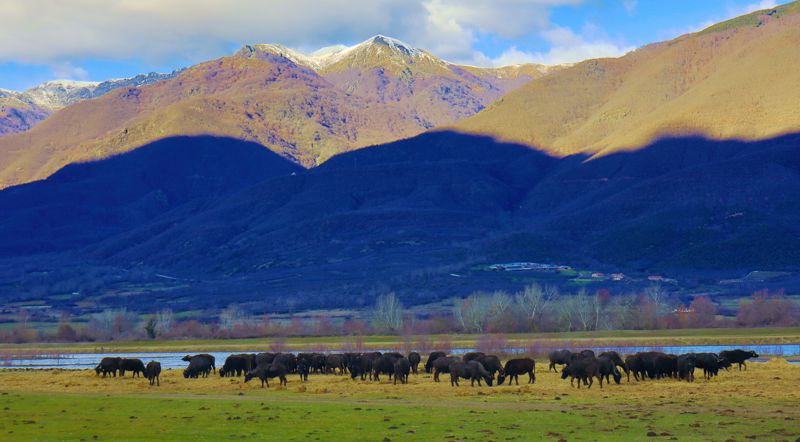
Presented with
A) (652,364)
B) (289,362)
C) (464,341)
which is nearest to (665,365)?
(652,364)

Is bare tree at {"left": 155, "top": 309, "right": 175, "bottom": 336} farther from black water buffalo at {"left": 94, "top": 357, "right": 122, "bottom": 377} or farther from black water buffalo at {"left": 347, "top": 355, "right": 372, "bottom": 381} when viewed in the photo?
black water buffalo at {"left": 347, "top": 355, "right": 372, "bottom": 381}

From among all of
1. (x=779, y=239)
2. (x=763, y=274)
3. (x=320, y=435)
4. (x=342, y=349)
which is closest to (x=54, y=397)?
(x=320, y=435)

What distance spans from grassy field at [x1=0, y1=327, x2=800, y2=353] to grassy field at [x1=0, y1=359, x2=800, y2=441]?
139 ft

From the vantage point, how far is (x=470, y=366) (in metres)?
49.9

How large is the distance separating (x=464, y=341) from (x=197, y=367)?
47.8 meters

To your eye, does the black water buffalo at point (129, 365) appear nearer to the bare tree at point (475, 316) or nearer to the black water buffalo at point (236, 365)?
the black water buffalo at point (236, 365)

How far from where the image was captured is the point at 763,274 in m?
175

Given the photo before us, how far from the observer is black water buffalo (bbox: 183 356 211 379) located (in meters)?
58.4

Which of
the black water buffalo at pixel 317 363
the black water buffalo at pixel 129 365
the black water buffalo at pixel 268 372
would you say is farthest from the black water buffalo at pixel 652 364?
the black water buffalo at pixel 129 365

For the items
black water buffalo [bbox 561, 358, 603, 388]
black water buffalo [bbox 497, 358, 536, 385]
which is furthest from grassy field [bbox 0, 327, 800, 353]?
black water buffalo [bbox 561, 358, 603, 388]

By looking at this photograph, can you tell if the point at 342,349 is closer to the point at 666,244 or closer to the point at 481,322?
the point at 481,322

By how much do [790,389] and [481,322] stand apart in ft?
259

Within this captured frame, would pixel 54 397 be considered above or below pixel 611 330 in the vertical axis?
below

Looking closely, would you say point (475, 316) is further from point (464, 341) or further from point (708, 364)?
point (708, 364)
